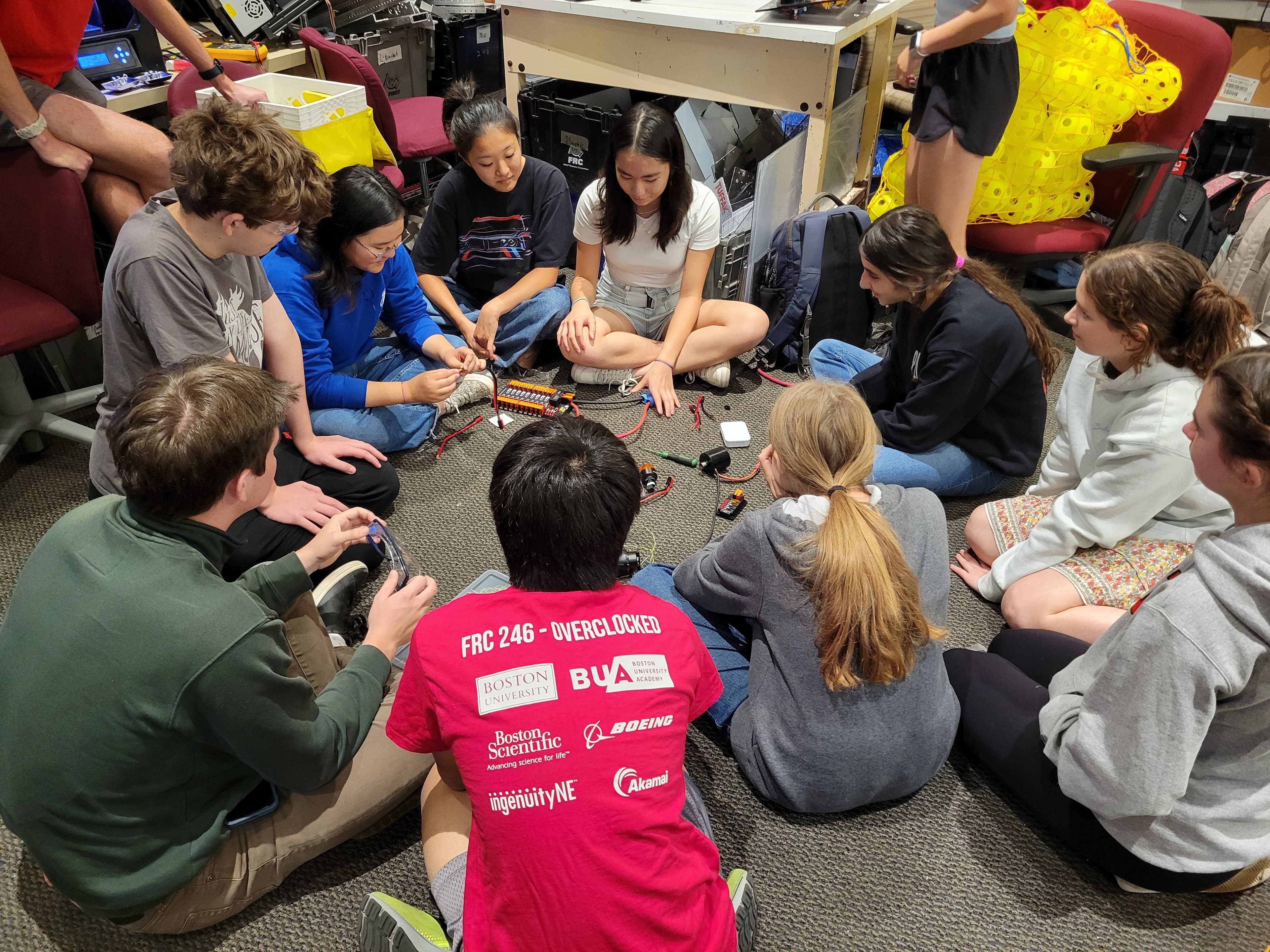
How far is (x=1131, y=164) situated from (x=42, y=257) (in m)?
3.12

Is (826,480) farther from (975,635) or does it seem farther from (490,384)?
(490,384)

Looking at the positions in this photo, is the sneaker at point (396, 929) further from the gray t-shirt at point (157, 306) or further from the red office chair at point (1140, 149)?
the red office chair at point (1140, 149)

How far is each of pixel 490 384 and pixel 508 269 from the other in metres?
0.43

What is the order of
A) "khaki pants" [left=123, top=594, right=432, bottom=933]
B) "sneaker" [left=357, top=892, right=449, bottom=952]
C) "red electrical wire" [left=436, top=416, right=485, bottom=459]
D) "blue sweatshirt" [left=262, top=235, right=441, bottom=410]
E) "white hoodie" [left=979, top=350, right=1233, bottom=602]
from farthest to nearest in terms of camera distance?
"red electrical wire" [left=436, top=416, right=485, bottom=459] → "blue sweatshirt" [left=262, top=235, right=441, bottom=410] → "white hoodie" [left=979, top=350, right=1233, bottom=602] → "khaki pants" [left=123, top=594, right=432, bottom=933] → "sneaker" [left=357, top=892, right=449, bottom=952]

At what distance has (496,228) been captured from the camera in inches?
109

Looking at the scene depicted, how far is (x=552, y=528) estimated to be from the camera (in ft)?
3.66

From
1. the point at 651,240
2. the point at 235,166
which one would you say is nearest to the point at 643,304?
the point at 651,240

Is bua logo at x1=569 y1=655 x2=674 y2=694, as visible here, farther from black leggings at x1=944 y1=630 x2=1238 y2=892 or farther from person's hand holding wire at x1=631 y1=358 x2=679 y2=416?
person's hand holding wire at x1=631 y1=358 x2=679 y2=416

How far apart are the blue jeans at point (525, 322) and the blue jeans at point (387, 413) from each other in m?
0.12

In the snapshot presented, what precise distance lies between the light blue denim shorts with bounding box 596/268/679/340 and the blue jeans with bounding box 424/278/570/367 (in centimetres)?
14

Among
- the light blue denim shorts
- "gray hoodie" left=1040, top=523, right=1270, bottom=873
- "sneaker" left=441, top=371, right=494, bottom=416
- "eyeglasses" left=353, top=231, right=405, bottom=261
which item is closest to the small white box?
the light blue denim shorts

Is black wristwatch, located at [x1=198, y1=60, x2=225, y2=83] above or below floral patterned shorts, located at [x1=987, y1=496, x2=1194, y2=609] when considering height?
above

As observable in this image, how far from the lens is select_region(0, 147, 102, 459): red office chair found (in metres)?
2.02

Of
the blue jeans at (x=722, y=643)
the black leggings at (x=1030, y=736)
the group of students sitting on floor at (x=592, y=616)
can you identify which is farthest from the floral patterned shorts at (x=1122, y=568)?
the blue jeans at (x=722, y=643)
